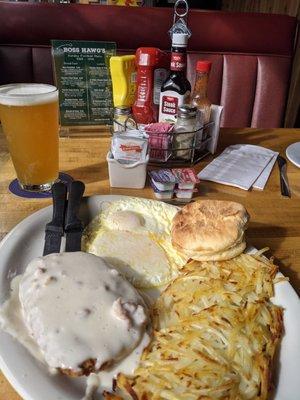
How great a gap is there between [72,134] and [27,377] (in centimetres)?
112

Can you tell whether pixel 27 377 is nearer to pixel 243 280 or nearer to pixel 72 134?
pixel 243 280

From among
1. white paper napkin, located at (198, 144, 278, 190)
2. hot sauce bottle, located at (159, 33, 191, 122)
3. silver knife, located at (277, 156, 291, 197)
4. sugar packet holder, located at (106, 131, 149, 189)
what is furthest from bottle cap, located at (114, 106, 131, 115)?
silver knife, located at (277, 156, 291, 197)

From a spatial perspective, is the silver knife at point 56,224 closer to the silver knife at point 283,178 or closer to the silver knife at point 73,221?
the silver knife at point 73,221

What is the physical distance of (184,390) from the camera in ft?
1.84

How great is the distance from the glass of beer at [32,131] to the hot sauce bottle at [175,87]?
1.32 feet

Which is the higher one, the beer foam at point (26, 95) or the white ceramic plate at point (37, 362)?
the beer foam at point (26, 95)

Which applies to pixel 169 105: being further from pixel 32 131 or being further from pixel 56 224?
pixel 56 224

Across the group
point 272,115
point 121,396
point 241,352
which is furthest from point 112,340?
point 272,115

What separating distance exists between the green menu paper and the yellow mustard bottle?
0.43ft

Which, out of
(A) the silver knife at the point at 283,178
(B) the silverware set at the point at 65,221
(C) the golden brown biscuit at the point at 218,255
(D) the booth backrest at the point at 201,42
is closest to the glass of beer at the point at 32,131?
(B) the silverware set at the point at 65,221

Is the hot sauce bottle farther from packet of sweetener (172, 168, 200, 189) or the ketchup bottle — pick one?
packet of sweetener (172, 168, 200, 189)

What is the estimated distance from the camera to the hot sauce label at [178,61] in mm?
1284

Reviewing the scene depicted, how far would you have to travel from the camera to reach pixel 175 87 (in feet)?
4.34

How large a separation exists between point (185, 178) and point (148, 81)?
46 centimetres
